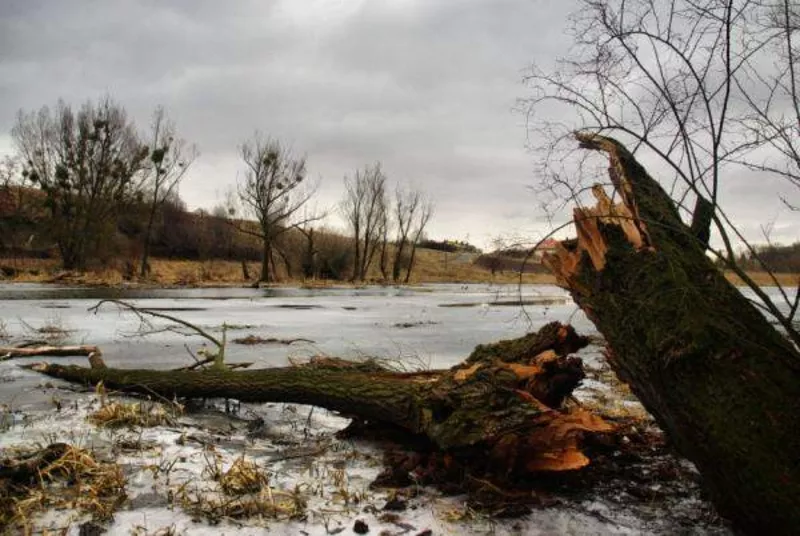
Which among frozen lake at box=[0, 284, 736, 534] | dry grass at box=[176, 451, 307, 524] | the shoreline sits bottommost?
frozen lake at box=[0, 284, 736, 534]

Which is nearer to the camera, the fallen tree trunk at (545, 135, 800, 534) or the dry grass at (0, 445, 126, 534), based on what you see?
the fallen tree trunk at (545, 135, 800, 534)

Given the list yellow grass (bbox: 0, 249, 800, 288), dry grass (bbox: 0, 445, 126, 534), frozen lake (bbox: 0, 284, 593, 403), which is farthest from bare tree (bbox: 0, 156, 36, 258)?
dry grass (bbox: 0, 445, 126, 534)

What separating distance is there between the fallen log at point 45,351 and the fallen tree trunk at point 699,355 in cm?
612

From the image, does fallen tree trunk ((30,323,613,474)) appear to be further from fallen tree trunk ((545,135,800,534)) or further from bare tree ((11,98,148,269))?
bare tree ((11,98,148,269))

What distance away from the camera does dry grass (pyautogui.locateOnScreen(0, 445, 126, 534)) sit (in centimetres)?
292

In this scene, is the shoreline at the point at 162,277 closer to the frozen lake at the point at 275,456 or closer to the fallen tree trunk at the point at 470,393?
the frozen lake at the point at 275,456

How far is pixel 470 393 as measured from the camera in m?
3.96

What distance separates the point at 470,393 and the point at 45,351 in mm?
6216

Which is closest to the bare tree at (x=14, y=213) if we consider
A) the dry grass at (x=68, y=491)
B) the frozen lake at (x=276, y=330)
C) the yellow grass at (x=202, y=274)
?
the yellow grass at (x=202, y=274)

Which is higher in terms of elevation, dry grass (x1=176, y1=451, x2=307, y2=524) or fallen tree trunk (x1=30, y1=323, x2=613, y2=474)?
fallen tree trunk (x1=30, y1=323, x2=613, y2=474)

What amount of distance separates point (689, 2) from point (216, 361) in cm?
491

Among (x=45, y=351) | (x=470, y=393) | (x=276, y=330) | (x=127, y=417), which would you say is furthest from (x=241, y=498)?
(x=276, y=330)

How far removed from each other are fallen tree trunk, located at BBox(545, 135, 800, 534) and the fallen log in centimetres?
612

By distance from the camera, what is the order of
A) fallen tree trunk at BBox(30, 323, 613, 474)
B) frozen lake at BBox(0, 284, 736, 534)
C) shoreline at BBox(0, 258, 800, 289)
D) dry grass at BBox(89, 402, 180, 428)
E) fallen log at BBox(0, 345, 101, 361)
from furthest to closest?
1. shoreline at BBox(0, 258, 800, 289)
2. fallen log at BBox(0, 345, 101, 361)
3. dry grass at BBox(89, 402, 180, 428)
4. fallen tree trunk at BBox(30, 323, 613, 474)
5. frozen lake at BBox(0, 284, 736, 534)
